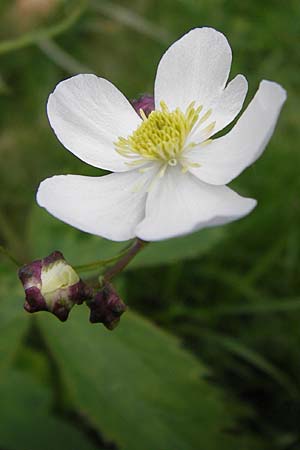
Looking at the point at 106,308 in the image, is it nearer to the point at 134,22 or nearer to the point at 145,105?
the point at 145,105

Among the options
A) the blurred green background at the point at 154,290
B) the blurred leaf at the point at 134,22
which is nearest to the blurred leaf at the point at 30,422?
the blurred green background at the point at 154,290

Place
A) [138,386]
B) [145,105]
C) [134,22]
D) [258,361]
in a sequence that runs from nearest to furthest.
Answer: [145,105] → [138,386] → [258,361] → [134,22]

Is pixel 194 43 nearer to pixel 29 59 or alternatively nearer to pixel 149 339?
pixel 149 339

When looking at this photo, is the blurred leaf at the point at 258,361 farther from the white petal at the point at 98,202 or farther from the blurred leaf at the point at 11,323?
the white petal at the point at 98,202

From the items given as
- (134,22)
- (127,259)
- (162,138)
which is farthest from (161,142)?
(134,22)

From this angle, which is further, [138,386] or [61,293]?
[138,386]
